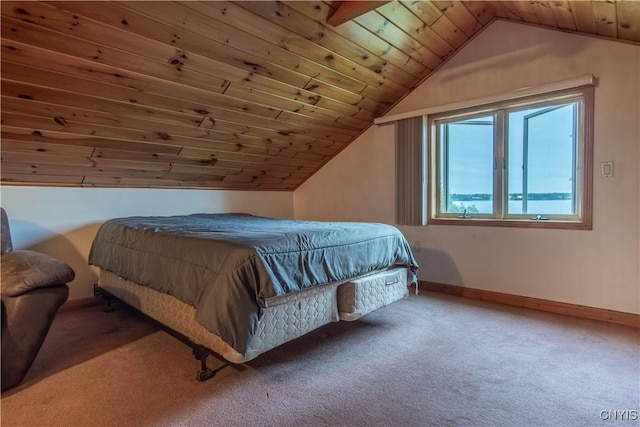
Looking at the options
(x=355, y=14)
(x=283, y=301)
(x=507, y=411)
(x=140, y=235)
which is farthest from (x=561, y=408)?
(x=140, y=235)

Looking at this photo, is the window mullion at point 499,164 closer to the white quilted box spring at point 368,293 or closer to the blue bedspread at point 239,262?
the blue bedspread at point 239,262

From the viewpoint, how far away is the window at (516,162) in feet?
9.19

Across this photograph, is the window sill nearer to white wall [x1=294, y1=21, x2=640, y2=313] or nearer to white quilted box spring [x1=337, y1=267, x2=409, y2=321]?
white wall [x1=294, y1=21, x2=640, y2=313]

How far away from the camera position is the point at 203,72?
2.41 meters

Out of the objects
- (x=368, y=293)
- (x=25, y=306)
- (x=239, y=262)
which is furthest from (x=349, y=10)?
(x=25, y=306)

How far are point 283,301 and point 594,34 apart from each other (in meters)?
3.08

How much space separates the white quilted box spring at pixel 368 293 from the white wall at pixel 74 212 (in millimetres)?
2367

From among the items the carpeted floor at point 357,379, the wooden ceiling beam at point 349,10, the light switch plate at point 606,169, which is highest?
the wooden ceiling beam at point 349,10

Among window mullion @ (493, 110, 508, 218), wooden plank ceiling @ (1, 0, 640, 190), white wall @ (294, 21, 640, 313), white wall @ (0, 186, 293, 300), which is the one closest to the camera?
wooden plank ceiling @ (1, 0, 640, 190)

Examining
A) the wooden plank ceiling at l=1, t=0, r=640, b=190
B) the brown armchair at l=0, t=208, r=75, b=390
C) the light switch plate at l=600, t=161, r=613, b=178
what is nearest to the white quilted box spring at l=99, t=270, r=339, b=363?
the brown armchair at l=0, t=208, r=75, b=390

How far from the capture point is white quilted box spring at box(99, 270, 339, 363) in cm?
172

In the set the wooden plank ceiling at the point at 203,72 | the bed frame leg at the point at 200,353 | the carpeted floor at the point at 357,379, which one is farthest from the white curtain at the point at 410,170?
the bed frame leg at the point at 200,353

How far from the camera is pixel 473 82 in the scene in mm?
Result: 3301

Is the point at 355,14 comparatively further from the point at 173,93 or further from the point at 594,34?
the point at 594,34
